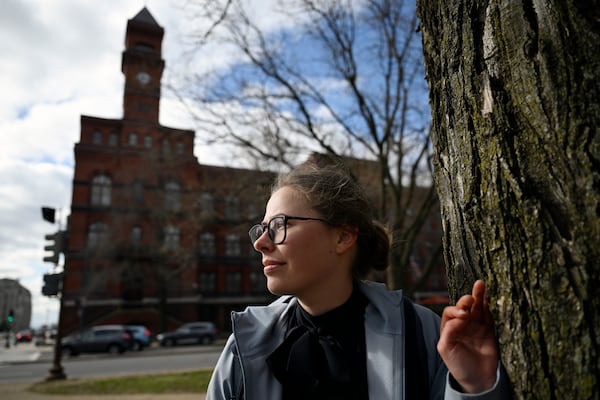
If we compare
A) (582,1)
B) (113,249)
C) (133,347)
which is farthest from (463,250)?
(113,249)

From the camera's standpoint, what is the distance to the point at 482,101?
132cm

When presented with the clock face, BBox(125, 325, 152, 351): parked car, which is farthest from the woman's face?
the clock face

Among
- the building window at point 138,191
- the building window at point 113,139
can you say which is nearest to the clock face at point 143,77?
the building window at point 113,139

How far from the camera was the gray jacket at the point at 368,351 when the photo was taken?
154 centimetres

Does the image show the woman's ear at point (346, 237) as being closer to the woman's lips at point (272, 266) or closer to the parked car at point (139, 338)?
the woman's lips at point (272, 266)

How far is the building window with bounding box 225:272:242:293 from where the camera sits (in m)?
39.6

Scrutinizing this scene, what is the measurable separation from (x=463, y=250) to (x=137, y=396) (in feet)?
31.1

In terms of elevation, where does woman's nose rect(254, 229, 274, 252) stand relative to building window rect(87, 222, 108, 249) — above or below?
below

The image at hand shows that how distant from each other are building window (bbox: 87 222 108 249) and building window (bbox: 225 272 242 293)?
10.8m

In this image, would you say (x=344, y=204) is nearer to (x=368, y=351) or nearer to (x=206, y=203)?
(x=368, y=351)

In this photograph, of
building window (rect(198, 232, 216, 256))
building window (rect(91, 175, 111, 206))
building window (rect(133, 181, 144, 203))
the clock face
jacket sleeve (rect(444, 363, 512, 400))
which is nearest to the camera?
jacket sleeve (rect(444, 363, 512, 400))

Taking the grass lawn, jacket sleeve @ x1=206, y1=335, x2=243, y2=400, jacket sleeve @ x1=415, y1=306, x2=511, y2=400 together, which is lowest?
the grass lawn

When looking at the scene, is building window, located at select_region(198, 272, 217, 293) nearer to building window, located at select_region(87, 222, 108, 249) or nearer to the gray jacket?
building window, located at select_region(87, 222, 108, 249)

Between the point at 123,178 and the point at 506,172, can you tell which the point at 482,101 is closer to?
the point at 506,172
